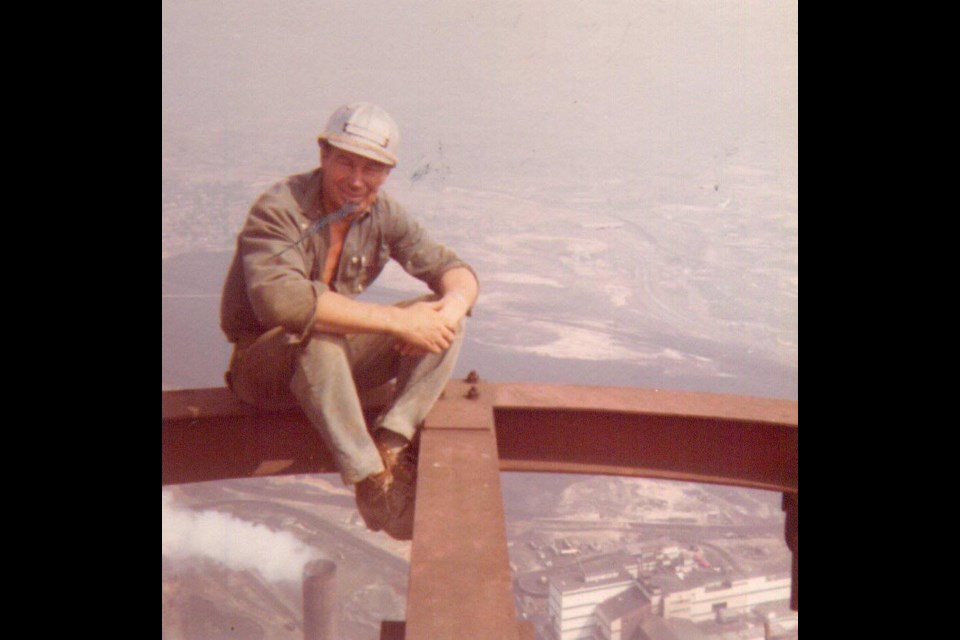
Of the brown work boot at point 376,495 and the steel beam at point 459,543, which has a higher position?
the steel beam at point 459,543

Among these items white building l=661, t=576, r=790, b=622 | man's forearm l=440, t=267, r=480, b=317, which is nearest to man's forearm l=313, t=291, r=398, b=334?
man's forearm l=440, t=267, r=480, b=317

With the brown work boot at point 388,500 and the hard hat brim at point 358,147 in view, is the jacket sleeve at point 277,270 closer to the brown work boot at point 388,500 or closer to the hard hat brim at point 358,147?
Answer: the hard hat brim at point 358,147

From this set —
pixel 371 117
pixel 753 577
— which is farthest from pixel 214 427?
pixel 753 577

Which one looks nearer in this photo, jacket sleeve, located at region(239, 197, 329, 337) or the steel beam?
the steel beam

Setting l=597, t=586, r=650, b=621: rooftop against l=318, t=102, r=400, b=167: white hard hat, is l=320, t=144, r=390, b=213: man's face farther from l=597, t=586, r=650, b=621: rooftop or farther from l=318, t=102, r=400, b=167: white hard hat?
l=597, t=586, r=650, b=621: rooftop

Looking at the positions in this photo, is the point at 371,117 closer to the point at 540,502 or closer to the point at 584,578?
the point at 584,578

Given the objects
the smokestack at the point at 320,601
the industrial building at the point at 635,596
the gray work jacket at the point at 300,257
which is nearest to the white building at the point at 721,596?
the industrial building at the point at 635,596

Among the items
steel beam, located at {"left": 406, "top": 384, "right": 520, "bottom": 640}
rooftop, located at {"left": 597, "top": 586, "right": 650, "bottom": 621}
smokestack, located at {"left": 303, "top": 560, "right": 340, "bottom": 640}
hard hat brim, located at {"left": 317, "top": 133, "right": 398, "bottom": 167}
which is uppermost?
hard hat brim, located at {"left": 317, "top": 133, "right": 398, "bottom": 167}

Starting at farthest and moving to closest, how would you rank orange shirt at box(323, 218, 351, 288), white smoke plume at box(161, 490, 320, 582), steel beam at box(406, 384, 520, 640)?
1. white smoke plume at box(161, 490, 320, 582)
2. orange shirt at box(323, 218, 351, 288)
3. steel beam at box(406, 384, 520, 640)

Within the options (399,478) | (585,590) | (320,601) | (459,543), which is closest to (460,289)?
(399,478)
